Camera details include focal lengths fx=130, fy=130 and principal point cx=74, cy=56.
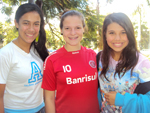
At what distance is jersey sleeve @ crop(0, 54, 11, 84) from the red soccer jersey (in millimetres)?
462

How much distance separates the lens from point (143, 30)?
2975 centimetres

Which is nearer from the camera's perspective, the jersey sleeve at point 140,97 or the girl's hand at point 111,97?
the jersey sleeve at point 140,97

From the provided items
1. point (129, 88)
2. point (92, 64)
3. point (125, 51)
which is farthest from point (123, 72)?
point (92, 64)

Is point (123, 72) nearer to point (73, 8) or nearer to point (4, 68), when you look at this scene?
point (4, 68)

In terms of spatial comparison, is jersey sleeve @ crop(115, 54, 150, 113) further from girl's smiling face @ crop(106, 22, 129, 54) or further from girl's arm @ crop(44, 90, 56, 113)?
girl's arm @ crop(44, 90, 56, 113)

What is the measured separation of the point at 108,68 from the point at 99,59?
23cm

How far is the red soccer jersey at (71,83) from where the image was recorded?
1.67 meters

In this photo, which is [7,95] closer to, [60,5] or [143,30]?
[60,5]

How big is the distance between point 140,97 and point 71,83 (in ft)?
2.69

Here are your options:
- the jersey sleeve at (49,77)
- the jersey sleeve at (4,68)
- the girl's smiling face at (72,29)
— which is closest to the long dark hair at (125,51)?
the girl's smiling face at (72,29)

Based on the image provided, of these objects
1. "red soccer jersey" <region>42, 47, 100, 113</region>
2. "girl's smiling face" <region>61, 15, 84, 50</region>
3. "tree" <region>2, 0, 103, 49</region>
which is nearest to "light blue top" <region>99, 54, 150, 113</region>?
"red soccer jersey" <region>42, 47, 100, 113</region>

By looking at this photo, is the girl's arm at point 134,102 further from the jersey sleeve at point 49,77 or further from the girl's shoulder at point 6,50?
the girl's shoulder at point 6,50

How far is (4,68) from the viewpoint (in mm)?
1604

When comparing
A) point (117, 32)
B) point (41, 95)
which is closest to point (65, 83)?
point (41, 95)
